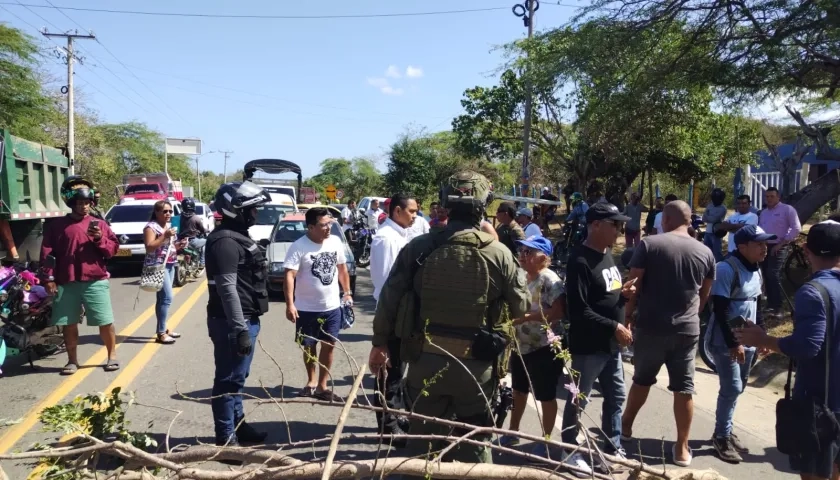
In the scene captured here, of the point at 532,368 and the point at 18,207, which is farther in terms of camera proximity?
the point at 18,207

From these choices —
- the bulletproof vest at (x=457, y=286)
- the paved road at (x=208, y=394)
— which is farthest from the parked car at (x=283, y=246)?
the bulletproof vest at (x=457, y=286)

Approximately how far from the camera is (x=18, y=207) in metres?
8.84

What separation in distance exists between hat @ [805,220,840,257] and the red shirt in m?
5.82

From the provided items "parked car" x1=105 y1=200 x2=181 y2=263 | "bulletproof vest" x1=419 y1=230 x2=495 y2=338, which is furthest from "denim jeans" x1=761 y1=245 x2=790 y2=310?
"parked car" x1=105 y1=200 x2=181 y2=263

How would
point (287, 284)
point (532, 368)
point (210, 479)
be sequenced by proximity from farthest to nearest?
point (287, 284), point (532, 368), point (210, 479)

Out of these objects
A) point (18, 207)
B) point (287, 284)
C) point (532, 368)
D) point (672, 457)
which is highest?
point (18, 207)

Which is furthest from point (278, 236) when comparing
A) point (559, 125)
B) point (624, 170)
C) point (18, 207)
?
point (624, 170)

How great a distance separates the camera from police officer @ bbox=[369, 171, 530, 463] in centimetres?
311

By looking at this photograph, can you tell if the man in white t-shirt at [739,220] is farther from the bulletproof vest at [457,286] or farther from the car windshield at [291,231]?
the car windshield at [291,231]

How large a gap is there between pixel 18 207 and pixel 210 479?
8.07 metres

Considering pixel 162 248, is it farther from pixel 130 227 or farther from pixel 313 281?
pixel 130 227

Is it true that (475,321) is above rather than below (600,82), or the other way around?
below

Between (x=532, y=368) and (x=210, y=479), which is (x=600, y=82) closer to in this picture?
(x=532, y=368)

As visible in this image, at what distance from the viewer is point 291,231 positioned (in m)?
11.9
